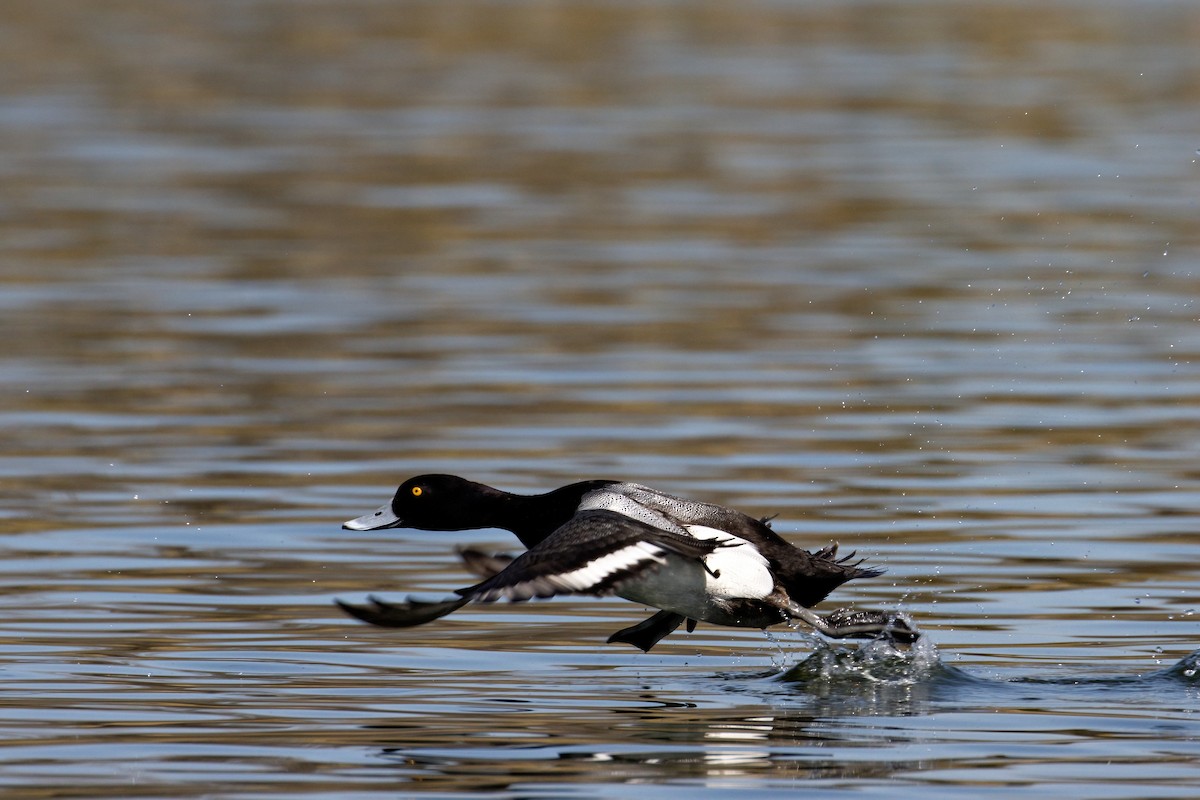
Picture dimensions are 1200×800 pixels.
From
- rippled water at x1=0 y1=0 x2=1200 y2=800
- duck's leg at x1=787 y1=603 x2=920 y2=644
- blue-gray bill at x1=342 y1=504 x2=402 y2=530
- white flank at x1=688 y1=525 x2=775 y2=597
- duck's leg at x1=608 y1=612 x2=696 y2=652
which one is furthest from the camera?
blue-gray bill at x1=342 y1=504 x2=402 y2=530

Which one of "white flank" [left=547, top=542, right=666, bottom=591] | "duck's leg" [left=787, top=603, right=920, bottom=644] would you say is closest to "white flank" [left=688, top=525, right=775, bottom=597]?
"duck's leg" [left=787, top=603, right=920, bottom=644]

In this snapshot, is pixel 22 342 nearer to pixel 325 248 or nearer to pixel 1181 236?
pixel 325 248

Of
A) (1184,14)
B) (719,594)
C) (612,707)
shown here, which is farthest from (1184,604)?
(1184,14)

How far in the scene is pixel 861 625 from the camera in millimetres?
9039

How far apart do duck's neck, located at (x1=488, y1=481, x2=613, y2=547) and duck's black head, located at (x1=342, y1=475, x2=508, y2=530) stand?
29mm

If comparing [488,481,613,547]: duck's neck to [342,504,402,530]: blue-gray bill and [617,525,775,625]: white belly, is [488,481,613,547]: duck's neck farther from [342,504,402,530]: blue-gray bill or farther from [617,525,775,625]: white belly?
[617,525,775,625]: white belly

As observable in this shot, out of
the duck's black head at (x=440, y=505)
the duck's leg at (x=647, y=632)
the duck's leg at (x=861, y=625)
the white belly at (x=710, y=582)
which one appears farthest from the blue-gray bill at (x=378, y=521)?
the duck's leg at (x=861, y=625)

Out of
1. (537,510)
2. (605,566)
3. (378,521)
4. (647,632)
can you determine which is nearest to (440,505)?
(378,521)

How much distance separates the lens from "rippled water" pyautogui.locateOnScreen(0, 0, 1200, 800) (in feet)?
25.0

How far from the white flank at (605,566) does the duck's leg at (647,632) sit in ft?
3.03

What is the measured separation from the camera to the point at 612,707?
8.10 meters

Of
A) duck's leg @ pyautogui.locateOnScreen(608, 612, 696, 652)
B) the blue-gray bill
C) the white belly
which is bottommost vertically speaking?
duck's leg @ pyautogui.locateOnScreen(608, 612, 696, 652)

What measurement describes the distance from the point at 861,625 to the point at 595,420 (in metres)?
5.02

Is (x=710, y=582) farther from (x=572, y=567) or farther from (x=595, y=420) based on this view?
(x=595, y=420)
